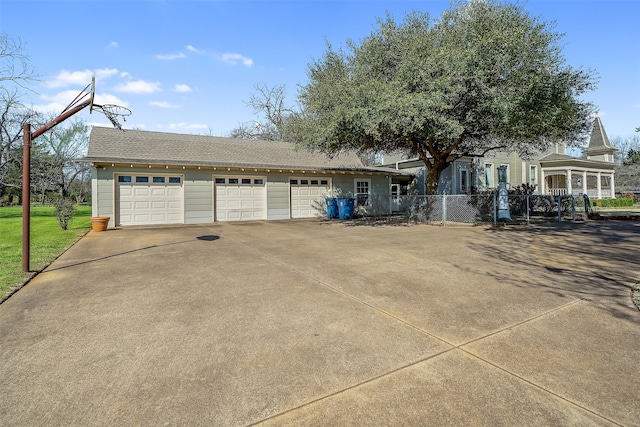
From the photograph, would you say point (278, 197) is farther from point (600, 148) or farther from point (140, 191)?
point (600, 148)

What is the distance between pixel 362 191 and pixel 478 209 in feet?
21.7

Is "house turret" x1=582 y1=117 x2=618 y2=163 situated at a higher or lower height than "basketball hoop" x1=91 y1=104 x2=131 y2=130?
higher

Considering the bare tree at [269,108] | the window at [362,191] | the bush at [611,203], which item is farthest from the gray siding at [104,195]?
the bush at [611,203]

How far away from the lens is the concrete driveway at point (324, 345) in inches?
77.1

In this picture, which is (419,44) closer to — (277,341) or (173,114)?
(277,341)

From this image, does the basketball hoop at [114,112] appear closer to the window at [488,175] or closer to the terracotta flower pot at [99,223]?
the terracotta flower pot at [99,223]

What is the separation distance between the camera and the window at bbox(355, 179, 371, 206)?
18391 millimetres

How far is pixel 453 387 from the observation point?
215 cm

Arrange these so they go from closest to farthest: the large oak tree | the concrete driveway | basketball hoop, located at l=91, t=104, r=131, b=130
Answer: the concrete driveway
basketball hoop, located at l=91, t=104, r=131, b=130
the large oak tree

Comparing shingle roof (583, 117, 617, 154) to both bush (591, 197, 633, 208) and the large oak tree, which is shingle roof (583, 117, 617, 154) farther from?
the large oak tree

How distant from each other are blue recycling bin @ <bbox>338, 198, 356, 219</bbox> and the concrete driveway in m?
10.5

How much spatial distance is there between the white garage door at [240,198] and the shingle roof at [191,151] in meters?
0.88

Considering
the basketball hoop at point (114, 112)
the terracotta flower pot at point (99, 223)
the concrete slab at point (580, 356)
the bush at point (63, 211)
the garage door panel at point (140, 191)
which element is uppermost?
the basketball hoop at point (114, 112)

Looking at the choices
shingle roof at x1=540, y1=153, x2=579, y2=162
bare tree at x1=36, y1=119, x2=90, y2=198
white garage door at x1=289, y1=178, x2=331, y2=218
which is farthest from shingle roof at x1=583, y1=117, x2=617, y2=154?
bare tree at x1=36, y1=119, x2=90, y2=198
